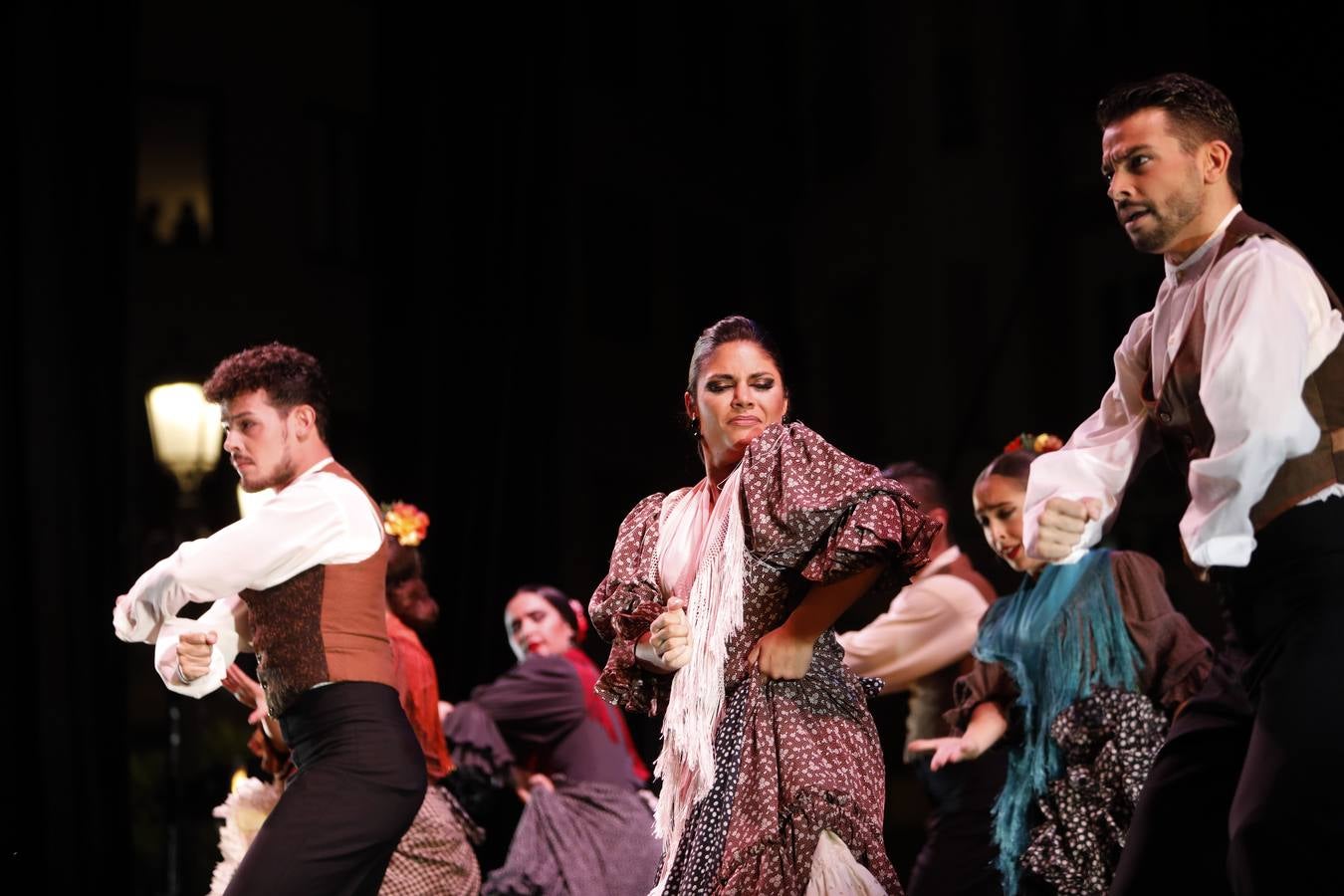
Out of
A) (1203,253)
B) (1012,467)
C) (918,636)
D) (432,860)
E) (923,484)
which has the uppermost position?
(1203,253)

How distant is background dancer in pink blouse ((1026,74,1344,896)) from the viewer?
1.92 metres

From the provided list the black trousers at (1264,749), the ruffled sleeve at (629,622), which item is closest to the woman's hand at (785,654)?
the ruffled sleeve at (629,622)

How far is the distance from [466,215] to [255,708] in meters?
3.50

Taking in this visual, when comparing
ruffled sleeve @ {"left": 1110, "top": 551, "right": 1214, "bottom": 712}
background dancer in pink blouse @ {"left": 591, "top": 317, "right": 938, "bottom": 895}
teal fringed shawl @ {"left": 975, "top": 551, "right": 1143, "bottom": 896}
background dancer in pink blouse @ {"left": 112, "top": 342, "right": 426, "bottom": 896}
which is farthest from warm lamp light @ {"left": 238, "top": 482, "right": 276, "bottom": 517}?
ruffled sleeve @ {"left": 1110, "top": 551, "right": 1214, "bottom": 712}

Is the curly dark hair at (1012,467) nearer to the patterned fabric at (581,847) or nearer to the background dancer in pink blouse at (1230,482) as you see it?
the background dancer in pink blouse at (1230,482)

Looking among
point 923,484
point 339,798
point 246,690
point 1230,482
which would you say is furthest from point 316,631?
point 923,484

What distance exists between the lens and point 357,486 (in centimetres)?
311

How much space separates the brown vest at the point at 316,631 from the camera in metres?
2.96

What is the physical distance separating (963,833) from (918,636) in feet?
Answer: 1.74

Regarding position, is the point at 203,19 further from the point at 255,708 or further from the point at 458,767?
the point at 255,708

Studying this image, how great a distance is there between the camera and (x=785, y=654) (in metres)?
2.59

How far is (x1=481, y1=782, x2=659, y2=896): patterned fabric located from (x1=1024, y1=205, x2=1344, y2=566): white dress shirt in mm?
2629

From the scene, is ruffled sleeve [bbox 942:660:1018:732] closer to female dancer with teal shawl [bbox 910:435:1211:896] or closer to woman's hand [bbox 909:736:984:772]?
female dancer with teal shawl [bbox 910:435:1211:896]

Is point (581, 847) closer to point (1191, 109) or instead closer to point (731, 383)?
point (731, 383)
